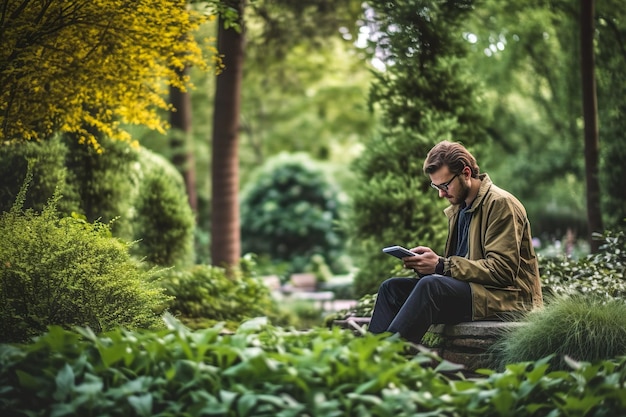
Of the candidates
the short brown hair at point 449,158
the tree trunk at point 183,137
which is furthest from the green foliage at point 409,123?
the tree trunk at point 183,137

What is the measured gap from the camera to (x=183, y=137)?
48.1 feet

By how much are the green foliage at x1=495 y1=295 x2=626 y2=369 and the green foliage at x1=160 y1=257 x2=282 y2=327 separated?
3.92 metres

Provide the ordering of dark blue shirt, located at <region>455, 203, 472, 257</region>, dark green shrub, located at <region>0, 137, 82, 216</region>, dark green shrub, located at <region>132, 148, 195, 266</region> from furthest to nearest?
dark green shrub, located at <region>132, 148, 195, 266</region> → dark green shrub, located at <region>0, 137, 82, 216</region> → dark blue shirt, located at <region>455, 203, 472, 257</region>

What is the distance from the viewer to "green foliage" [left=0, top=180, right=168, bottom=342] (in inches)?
195

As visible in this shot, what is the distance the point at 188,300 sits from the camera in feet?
27.5

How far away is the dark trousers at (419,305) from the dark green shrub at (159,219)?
516cm

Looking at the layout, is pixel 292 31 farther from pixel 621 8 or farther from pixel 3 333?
pixel 3 333

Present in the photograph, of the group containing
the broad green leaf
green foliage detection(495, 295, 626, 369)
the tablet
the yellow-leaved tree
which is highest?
the yellow-leaved tree

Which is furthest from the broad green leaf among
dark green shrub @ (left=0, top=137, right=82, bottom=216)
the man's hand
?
dark green shrub @ (left=0, top=137, right=82, bottom=216)

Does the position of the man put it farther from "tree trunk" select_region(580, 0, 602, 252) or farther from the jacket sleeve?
"tree trunk" select_region(580, 0, 602, 252)

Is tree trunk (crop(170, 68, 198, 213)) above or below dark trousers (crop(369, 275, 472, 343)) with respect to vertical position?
above

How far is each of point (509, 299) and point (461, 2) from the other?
483 cm

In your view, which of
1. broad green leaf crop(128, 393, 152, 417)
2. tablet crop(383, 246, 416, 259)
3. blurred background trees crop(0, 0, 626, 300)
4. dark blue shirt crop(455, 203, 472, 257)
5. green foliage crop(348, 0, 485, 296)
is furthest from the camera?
green foliage crop(348, 0, 485, 296)

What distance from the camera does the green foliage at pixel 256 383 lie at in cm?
334
